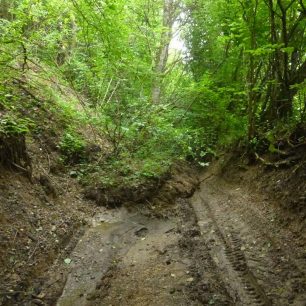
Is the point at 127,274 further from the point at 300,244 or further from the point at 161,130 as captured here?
the point at 161,130

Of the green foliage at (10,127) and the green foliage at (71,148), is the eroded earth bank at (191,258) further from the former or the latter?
the green foliage at (10,127)

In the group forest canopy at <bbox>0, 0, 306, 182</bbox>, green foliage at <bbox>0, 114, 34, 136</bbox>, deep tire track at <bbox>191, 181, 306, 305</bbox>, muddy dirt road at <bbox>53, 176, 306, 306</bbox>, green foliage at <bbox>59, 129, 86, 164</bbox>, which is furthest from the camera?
green foliage at <bbox>59, 129, 86, 164</bbox>

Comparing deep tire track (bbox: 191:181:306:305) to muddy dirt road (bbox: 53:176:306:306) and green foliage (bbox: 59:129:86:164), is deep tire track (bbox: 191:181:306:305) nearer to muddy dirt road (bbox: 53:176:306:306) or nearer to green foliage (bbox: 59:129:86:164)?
muddy dirt road (bbox: 53:176:306:306)

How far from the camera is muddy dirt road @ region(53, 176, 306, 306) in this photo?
4.29 metres

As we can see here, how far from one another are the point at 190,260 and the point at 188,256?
0.51 feet

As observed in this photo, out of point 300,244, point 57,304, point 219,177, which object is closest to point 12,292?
point 57,304

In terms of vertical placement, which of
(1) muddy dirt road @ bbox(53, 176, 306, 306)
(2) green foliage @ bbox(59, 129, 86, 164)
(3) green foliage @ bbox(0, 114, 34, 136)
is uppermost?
(3) green foliage @ bbox(0, 114, 34, 136)

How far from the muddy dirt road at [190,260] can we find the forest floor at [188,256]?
0.01 metres

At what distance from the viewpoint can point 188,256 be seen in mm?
5406

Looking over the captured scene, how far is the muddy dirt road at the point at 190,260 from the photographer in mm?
4285

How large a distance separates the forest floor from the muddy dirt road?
1 cm

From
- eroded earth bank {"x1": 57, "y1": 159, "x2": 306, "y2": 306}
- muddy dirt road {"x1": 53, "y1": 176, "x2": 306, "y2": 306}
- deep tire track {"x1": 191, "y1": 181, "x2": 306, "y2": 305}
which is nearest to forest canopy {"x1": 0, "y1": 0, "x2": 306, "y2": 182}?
eroded earth bank {"x1": 57, "y1": 159, "x2": 306, "y2": 306}

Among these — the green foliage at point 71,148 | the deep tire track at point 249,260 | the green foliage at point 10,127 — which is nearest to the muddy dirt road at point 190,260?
Result: the deep tire track at point 249,260

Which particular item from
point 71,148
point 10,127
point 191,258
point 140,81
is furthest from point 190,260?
point 140,81
